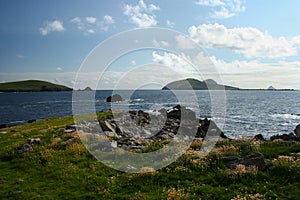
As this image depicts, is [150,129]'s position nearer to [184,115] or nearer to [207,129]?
[207,129]

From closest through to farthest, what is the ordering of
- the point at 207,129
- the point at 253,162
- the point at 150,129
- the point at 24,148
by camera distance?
1. the point at 253,162
2. the point at 24,148
3. the point at 150,129
4. the point at 207,129

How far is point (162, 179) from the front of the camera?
15.0 meters

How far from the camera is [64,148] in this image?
72.5ft

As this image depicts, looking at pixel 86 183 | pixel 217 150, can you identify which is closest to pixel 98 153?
pixel 86 183

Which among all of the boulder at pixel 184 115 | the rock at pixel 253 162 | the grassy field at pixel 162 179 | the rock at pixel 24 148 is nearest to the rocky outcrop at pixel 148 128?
the boulder at pixel 184 115

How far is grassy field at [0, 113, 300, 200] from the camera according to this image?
1305 cm

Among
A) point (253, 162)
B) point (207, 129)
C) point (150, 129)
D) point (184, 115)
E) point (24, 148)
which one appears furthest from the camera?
point (184, 115)

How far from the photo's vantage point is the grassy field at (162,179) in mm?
13047

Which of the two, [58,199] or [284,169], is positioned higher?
[284,169]

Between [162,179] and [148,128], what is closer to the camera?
[162,179]

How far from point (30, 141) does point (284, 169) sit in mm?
19930

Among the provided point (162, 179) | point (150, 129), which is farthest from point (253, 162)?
point (150, 129)

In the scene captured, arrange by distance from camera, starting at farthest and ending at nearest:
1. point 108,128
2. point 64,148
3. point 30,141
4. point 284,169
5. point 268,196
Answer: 1. point 108,128
2. point 30,141
3. point 64,148
4. point 284,169
5. point 268,196

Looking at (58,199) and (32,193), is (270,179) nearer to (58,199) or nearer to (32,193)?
(58,199)
